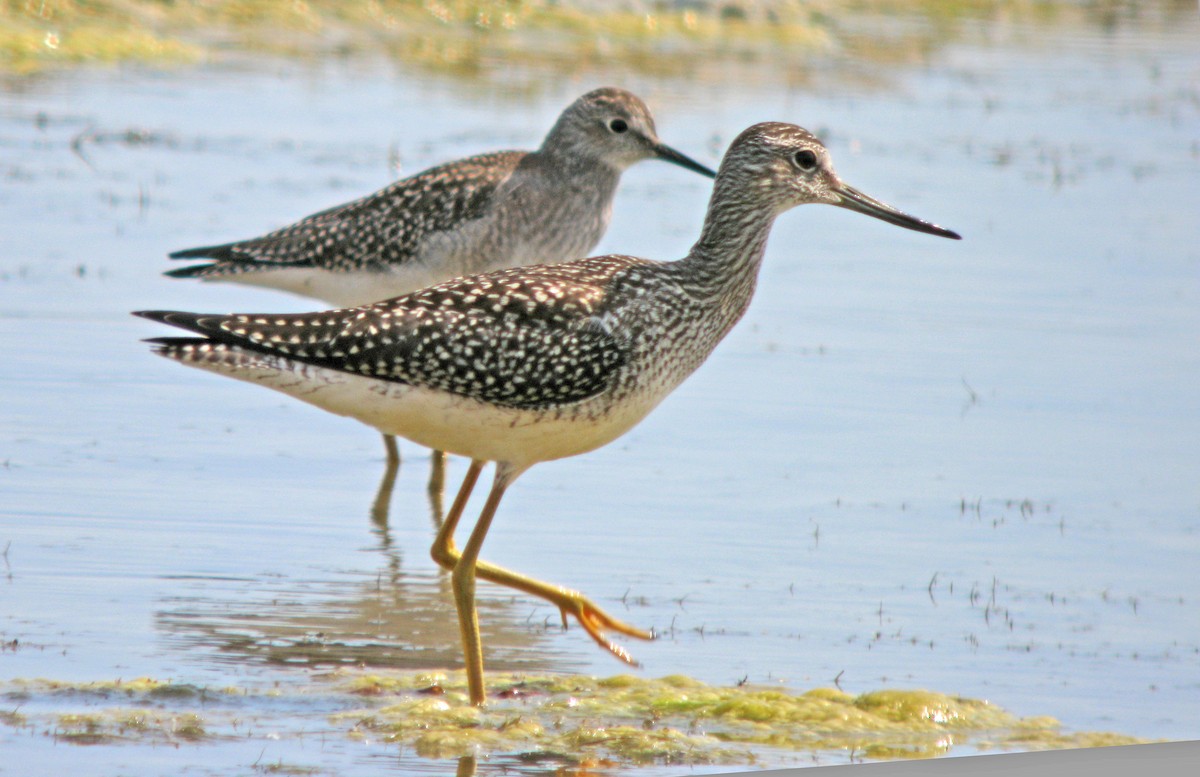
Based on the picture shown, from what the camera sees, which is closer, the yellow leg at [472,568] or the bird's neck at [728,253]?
the yellow leg at [472,568]

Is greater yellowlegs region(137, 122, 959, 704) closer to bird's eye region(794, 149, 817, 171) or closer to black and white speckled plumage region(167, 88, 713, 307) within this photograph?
bird's eye region(794, 149, 817, 171)

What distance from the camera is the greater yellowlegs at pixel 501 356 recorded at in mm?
6727

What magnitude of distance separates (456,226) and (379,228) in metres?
0.43

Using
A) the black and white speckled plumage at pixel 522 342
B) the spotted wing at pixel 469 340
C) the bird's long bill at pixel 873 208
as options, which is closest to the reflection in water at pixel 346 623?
the black and white speckled plumage at pixel 522 342

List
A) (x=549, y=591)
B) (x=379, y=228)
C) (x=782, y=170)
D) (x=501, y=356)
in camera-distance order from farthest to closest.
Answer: (x=379, y=228) < (x=782, y=170) < (x=549, y=591) < (x=501, y=356)

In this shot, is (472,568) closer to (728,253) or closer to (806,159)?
(728,253)

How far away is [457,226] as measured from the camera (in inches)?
402

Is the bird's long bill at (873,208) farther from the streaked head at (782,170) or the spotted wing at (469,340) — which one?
the spotted wing at (469,340)

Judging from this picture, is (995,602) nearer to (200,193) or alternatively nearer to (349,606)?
(349,606)

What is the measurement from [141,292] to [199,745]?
20.4ft

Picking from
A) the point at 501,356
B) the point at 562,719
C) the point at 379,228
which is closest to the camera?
the point at 562,719

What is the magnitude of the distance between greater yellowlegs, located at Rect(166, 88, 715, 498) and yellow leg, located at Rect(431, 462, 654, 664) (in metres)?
2.88

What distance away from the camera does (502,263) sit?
33.6 feet

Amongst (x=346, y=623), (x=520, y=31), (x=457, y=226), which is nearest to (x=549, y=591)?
(x=346, y=623)
